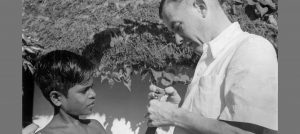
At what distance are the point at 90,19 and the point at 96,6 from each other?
0.14 ft

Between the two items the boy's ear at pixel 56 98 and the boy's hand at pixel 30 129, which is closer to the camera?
the boy's ear at pixel 56 98

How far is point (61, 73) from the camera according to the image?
1.41 meters

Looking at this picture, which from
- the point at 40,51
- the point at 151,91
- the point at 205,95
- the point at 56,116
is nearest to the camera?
the point at 205,95

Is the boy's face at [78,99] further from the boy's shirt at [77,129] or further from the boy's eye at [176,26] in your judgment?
the boy's eye at [176,26]

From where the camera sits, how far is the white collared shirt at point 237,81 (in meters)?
1.26

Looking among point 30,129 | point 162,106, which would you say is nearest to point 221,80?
point 162,106

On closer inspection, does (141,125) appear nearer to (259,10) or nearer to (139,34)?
(139,34)

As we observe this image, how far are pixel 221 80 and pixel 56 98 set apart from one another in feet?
1.37

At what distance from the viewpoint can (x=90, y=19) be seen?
1660mm

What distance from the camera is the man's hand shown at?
4.42 feet

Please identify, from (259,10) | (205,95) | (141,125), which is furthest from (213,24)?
(141,125)

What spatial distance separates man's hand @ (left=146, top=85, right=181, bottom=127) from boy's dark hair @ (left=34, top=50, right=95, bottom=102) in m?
0.18

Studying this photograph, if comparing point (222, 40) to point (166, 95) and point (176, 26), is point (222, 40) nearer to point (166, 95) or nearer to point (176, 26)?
point (176, 26)

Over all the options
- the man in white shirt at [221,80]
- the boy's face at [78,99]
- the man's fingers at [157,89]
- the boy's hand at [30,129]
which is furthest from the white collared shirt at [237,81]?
the boy's hand at [30,129]
